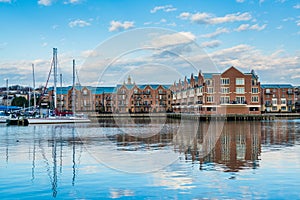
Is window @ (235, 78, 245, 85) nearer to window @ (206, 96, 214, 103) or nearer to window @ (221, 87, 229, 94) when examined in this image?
window @ (221, 87, 229, 94)

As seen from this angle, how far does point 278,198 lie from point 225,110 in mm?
78175

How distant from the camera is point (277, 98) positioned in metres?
Answer: 123

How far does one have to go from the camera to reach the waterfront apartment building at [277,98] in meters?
122

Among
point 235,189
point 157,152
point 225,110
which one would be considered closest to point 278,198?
point 235,189

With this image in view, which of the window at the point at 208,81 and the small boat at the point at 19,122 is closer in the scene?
the small boat at the point at 19,122

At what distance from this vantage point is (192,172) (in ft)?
57.8

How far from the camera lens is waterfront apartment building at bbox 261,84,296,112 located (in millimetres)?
122231

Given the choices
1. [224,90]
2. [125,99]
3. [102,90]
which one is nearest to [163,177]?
[224,90]

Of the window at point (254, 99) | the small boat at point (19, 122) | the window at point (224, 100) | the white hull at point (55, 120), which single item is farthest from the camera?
the window at point (254, 99)

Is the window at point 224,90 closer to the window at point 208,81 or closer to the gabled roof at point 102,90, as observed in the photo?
the window at point 208,81

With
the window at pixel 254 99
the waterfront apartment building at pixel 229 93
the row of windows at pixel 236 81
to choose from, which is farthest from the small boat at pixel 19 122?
the window at pixel 254 99

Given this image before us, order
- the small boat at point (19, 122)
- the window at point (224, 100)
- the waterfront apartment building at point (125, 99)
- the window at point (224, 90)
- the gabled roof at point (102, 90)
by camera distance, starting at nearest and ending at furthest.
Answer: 1. the small boat at point (19, 122)
2. the window at point (224, 90)
3. the window at point (224, 100)
4. the waterfront apartment building at point (125, 99)
5. the gabled roof at point (102, 90)

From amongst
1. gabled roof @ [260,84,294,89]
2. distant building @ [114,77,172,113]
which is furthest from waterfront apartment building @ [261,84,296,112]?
distant building @ [114,77,172,113]

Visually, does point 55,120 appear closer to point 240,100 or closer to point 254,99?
point 240,100
